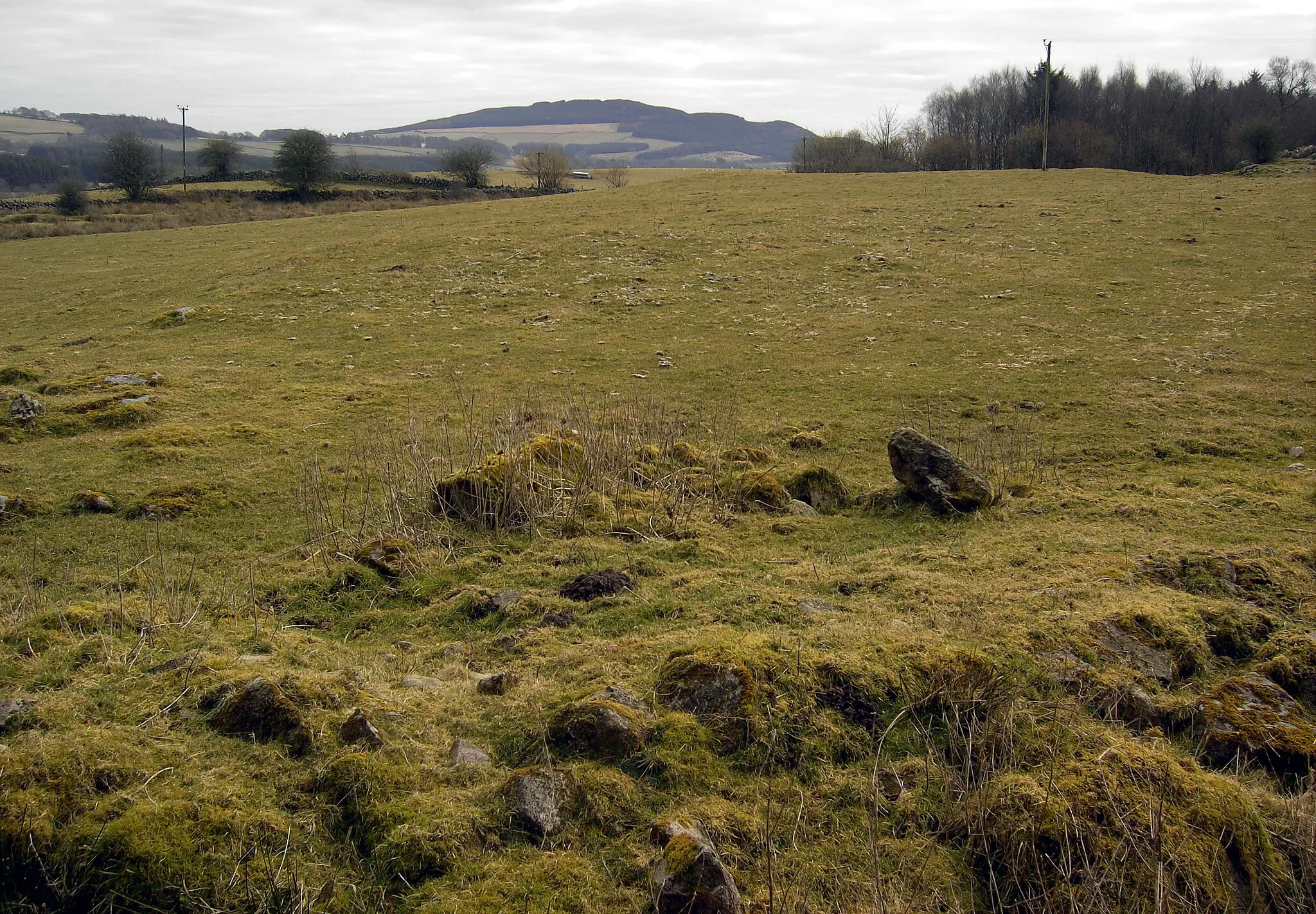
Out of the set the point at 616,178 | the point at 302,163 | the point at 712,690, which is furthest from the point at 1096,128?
the point at 712,690

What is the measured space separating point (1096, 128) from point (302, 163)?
198ft

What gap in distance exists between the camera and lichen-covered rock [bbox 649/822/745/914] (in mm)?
3541

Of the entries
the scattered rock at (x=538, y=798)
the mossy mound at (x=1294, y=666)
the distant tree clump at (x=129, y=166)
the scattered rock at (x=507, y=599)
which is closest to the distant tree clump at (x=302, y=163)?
the distant tree clump at (x=129, y=166)

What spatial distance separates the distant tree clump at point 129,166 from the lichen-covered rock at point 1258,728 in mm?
57657

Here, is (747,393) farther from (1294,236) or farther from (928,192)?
(928,192)

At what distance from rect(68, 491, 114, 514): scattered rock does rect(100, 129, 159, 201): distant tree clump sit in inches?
1899

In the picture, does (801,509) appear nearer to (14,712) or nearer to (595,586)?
(595,586)

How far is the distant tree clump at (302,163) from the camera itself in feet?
172

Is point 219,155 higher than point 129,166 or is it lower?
higher

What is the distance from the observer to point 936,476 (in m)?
8.72

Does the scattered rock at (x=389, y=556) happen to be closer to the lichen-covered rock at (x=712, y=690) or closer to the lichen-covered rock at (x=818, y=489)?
the lichen-covered rock at (x=712, y=690)

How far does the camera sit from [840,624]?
5895 mm

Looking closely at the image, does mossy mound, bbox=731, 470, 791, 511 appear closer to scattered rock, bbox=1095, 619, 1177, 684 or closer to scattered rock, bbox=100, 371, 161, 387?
scattered rock, bbox=1095, 619, 1177, 684

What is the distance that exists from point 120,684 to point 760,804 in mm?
3667
